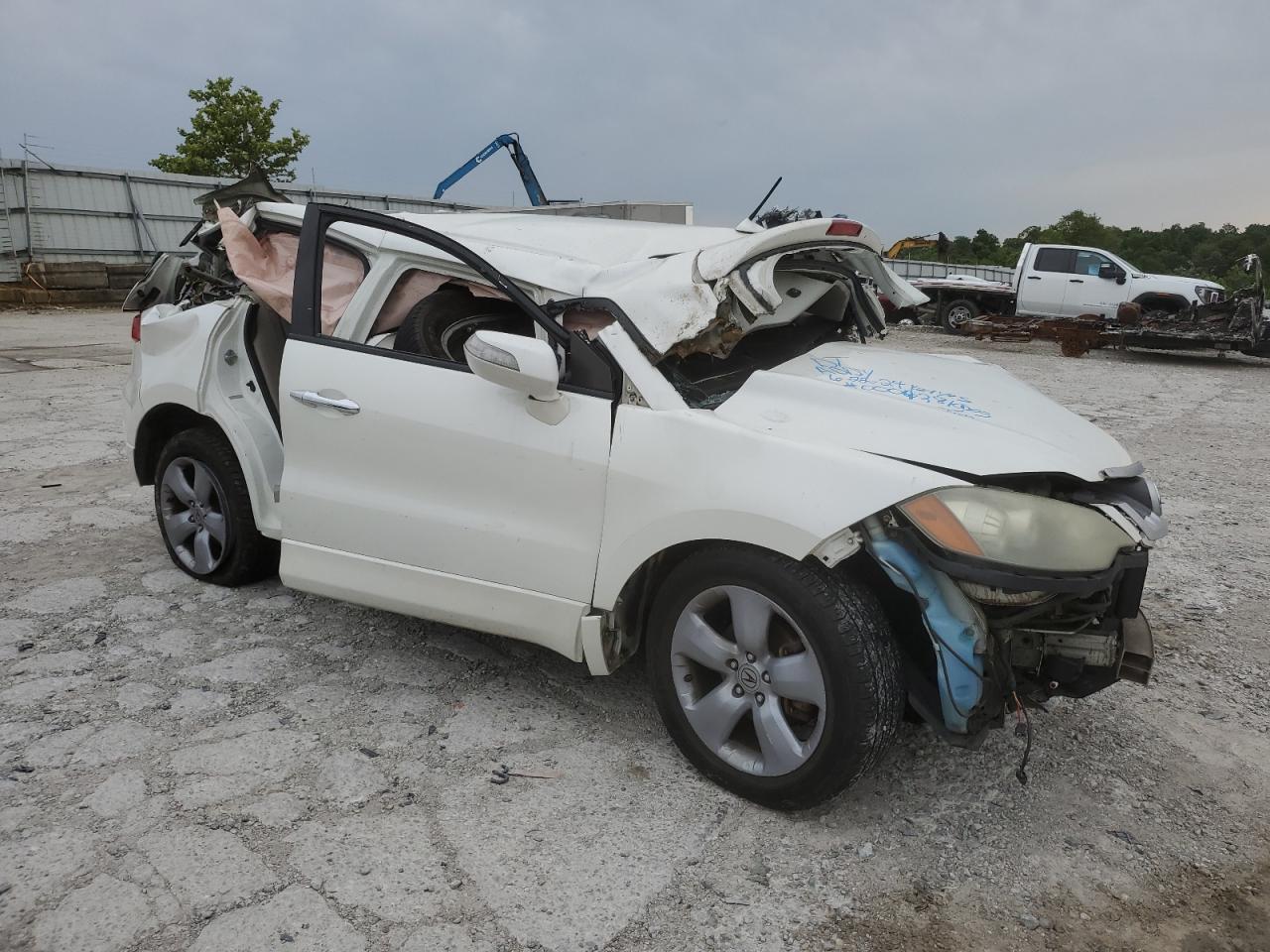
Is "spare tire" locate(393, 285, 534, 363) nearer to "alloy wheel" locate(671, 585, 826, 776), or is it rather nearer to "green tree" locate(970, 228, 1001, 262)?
"alloy wheel" locate(671, 585, 826, 776)

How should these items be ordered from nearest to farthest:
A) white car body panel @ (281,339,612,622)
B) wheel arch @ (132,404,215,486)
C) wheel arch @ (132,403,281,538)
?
white car body panel @ (281,339,612,622) → wheel arch @ (132,403,281,538) → wheel arch @ (132,404,215,486)

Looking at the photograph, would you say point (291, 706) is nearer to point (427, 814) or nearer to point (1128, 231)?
point (427, 814)

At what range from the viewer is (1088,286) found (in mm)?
16797

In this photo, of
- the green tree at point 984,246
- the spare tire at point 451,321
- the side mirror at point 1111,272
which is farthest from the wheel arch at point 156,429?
the green tree at point 984,246

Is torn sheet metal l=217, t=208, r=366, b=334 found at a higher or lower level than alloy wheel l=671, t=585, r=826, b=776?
higher

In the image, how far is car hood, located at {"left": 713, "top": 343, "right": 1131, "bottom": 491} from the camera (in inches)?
100

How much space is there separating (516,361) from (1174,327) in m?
15.1

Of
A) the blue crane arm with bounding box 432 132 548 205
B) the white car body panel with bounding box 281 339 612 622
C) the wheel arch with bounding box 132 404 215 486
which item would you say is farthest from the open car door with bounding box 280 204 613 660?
the blue crane arm with bounding box 432 132 548 205

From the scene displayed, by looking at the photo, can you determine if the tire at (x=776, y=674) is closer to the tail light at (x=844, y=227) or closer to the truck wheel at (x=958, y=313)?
the tail light at (x=844, y=227)

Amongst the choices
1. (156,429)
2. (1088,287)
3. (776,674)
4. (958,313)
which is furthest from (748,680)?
(958,313)

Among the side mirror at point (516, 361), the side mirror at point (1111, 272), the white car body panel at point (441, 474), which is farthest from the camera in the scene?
the side mirror at point (1111, 272)

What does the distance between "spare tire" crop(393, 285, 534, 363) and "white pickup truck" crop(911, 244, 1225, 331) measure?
1580 centimetres

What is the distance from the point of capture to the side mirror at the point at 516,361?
8.88 feet

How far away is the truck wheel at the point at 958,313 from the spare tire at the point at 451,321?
17.1 meters
